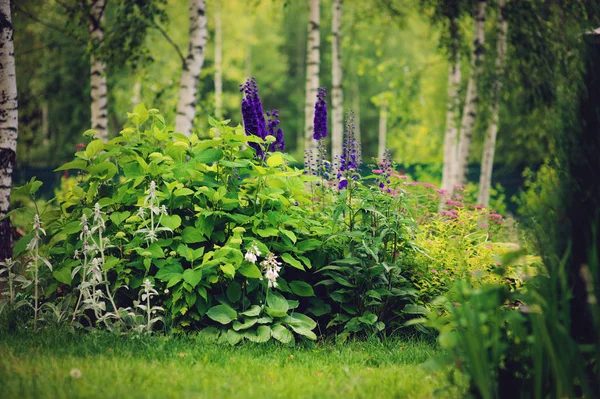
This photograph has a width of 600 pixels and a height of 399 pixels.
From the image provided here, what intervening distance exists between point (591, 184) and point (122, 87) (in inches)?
717

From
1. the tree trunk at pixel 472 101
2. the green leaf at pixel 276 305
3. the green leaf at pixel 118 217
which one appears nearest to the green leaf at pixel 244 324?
the green leaf at pixel 276 305

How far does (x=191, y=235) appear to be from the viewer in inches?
181

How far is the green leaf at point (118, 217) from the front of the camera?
4.53m

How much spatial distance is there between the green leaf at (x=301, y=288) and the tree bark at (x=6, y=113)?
287cm


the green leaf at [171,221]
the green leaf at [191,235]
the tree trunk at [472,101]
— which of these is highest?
the tree trunk at [472,101]

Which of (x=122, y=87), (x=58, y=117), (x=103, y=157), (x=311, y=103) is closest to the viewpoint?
(x=103, y=157)

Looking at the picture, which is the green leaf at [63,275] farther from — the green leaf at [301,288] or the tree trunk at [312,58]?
the tree trunk at [312,58]

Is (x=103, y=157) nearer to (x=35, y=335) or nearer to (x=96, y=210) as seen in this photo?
(x=96, y=210)

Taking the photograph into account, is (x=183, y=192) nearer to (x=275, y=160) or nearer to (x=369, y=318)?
(x=275, y=160)

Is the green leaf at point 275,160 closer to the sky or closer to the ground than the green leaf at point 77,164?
closer to the sky

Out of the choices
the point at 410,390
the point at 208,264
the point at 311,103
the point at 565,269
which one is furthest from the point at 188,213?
the point at 311,103

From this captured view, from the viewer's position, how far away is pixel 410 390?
343 cm

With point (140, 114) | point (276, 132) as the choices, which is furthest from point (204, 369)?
point (276, 132)

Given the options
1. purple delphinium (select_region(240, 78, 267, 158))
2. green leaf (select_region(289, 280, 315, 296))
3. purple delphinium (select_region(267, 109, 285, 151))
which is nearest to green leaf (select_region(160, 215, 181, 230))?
green leaf (select_region(289, 280, 315, 296))
